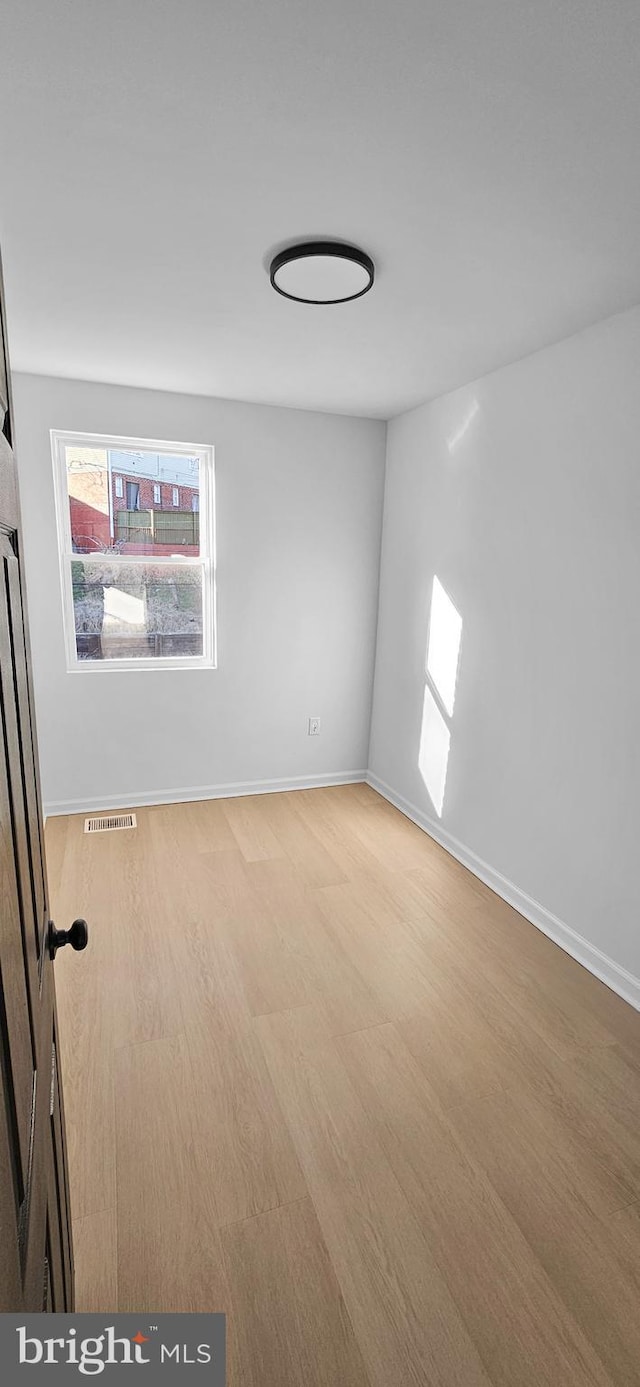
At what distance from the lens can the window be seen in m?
3.39

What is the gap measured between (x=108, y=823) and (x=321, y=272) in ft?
9.42

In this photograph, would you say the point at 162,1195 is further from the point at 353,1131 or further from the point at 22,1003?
the point at 22,1003

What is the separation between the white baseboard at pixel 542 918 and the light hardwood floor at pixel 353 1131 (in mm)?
60

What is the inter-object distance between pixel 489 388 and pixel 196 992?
2.81 metres

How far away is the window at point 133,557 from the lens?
11.1 feet

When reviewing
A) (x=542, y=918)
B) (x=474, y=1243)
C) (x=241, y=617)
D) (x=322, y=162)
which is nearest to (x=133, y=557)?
(x=241, y=617)

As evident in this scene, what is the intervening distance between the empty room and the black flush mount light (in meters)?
0.02

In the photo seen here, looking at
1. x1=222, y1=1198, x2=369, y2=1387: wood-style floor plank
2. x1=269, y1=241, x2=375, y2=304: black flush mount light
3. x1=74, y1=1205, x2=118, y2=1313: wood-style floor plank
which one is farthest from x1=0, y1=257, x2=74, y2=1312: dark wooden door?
x1=269, y1=241, x2=375, y2=304: black flush mount light

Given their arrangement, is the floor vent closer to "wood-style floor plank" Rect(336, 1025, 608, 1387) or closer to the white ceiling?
"wood-style floor plank" Rect(336, 1025, 608, 1387)

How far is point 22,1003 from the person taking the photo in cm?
70

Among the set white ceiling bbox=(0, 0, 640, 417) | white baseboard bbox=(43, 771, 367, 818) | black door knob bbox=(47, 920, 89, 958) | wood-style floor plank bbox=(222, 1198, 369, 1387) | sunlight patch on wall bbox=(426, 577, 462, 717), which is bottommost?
wood-style floor plank bbox=(222, 1198, 369, 1387)

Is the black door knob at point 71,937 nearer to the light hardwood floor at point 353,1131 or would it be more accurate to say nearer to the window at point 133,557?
the light hardwood floor at point 353,1131

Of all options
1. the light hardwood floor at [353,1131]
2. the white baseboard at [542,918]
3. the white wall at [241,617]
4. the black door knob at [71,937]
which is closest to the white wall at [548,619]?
the white baseboard at [542,918]

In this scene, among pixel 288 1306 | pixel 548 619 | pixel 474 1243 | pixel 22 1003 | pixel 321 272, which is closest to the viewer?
pixel 22 1003
